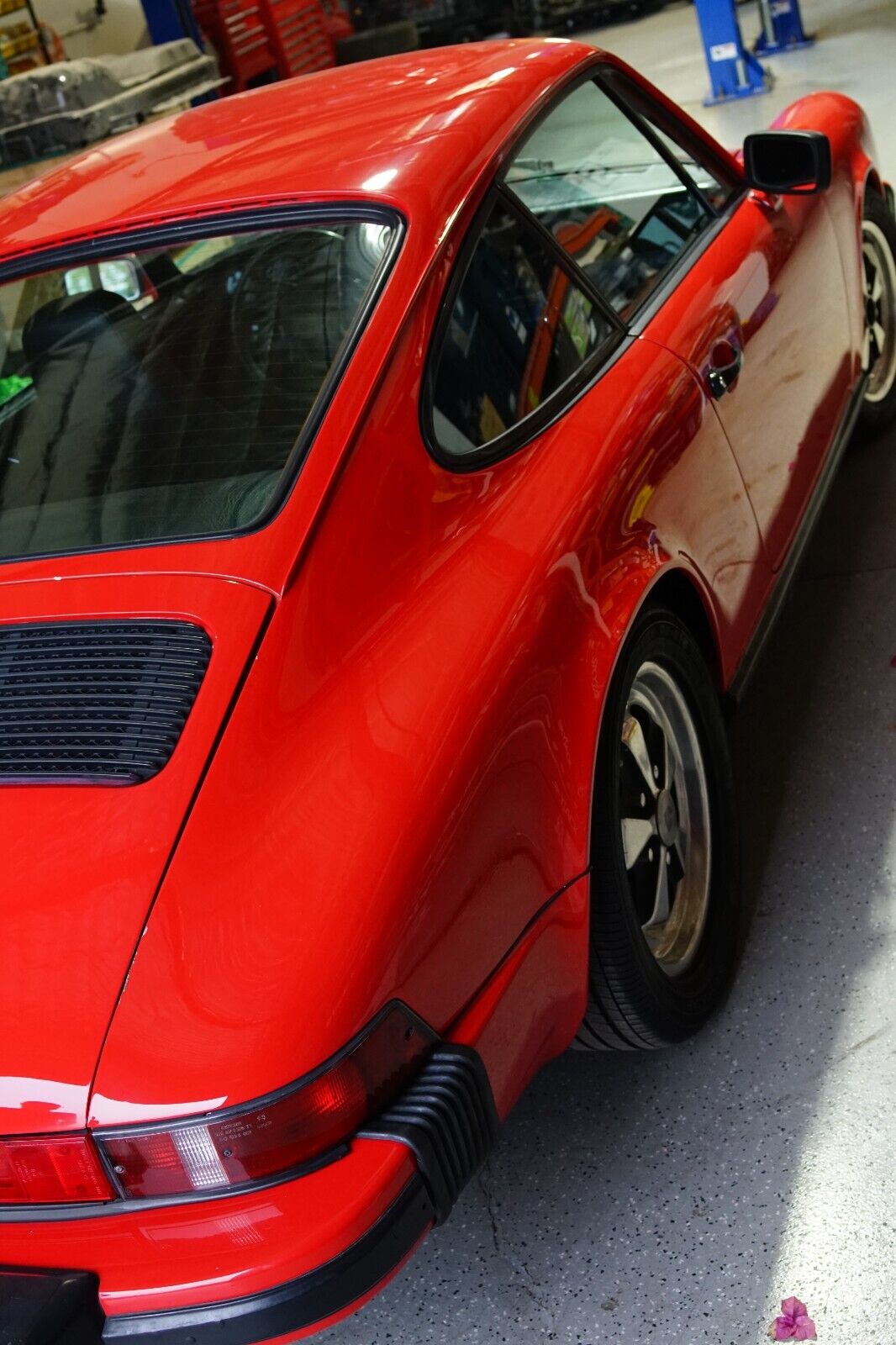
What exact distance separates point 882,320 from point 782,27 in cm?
804

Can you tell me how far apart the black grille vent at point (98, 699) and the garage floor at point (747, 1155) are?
0.98 m

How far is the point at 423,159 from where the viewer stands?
211 centimetres

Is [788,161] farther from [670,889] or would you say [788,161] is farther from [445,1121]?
[445,1121]

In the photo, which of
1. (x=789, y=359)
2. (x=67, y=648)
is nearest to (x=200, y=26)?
(x=789, y=359)

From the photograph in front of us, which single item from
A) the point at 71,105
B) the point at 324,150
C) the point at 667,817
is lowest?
the point at 667,817

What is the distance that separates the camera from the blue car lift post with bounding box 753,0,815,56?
34.3 feet

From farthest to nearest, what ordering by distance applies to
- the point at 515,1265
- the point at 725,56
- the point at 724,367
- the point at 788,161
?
1. the point at 725,56
2. the point at 788,161
3. the point at 724,367
4. the point at 515,1265

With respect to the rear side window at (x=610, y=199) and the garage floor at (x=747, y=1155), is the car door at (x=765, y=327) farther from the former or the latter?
the garage floor at (x=747, y=1155)

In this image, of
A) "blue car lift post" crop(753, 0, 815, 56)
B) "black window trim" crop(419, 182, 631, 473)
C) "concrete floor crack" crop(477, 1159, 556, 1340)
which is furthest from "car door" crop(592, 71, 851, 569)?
"blue car lift post" crop(753, 0, 815, 56)

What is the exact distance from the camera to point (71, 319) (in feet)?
7.56

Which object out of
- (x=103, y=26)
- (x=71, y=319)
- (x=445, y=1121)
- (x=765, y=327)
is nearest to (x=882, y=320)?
(x=765, y=327)

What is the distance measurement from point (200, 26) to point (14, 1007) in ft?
42.6

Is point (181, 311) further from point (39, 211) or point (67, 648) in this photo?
point (67, 648)

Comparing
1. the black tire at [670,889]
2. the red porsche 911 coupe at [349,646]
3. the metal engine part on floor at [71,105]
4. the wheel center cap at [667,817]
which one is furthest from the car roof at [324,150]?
the metal engine part on floor at [71,105]
